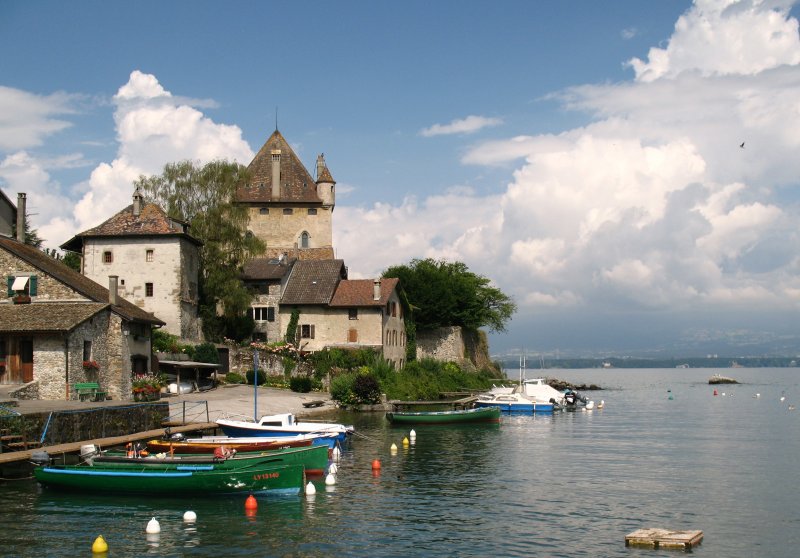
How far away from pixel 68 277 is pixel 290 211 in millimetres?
39930

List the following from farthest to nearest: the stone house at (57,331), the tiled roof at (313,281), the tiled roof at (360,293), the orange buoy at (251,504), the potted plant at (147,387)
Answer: the tiled roof at (313,281), the tiled roof at (360,293), the potted plant at (147,387), the stone house at (57,331), the orange buoy at (251,504)

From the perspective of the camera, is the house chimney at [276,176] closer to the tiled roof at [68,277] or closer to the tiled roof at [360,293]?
the tiled roof at [360,293]

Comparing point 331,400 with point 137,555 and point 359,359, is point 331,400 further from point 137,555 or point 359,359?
point 137,555

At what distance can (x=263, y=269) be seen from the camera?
74.8 m

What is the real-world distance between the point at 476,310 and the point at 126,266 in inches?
1505

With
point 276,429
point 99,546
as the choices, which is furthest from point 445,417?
point 99,546

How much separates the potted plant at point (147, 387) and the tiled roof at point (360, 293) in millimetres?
21093

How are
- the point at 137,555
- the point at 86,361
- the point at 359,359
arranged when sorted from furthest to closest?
the point at 359,359 < the point at 86,361 < the point at 137,555

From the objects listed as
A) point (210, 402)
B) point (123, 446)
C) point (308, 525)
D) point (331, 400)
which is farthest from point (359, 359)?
point (308, 525)

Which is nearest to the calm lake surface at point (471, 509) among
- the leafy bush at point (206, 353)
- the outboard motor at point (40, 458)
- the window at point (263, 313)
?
the outboard motor at point (40, 458)

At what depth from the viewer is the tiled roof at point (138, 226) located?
63.7 m

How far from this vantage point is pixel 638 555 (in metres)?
21.3

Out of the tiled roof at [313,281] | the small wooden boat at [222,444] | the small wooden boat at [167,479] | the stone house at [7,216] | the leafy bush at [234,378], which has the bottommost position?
the small wooden boat at [167,479]

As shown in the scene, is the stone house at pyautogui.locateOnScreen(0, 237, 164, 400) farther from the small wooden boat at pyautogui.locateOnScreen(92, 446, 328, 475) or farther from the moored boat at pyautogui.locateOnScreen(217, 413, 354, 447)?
the small wooden boat at pyautogui.locateOnScreen(92, 446, 328, 475)
